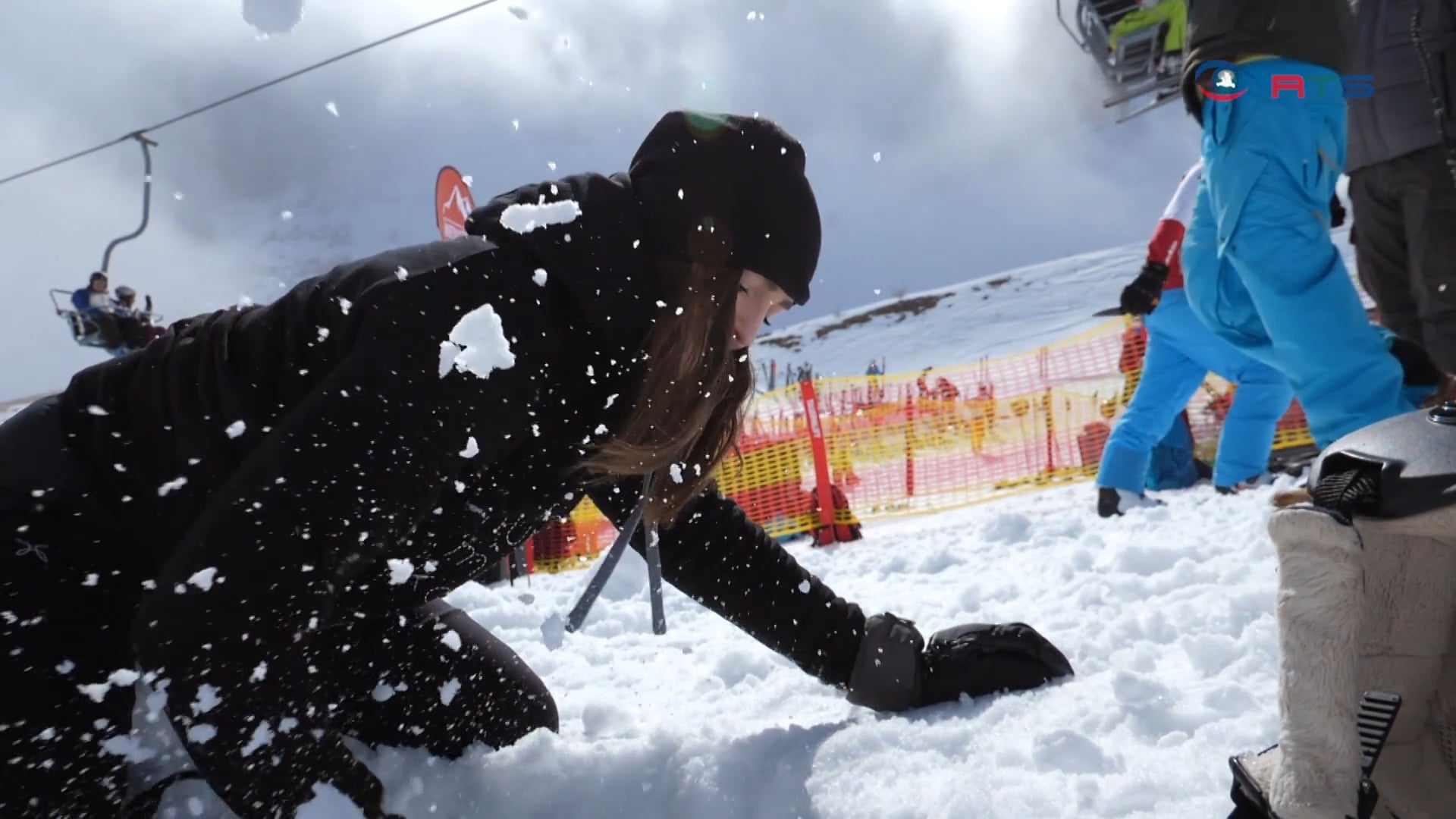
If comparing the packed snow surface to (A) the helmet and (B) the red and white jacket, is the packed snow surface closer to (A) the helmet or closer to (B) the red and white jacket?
(A) the helmet

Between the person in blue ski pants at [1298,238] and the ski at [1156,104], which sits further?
the ski at [1156,104]

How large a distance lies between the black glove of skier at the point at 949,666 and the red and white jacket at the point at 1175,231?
295cm

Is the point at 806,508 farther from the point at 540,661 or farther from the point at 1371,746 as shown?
the point at 1371,746

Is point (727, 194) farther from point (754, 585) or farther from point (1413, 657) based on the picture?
point (1413, 657)

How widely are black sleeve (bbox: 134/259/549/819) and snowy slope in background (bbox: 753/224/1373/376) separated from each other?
29736mm

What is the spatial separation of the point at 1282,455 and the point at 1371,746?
20.0ft

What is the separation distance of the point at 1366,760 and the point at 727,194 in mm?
1007

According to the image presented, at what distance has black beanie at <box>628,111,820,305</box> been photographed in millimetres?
1242

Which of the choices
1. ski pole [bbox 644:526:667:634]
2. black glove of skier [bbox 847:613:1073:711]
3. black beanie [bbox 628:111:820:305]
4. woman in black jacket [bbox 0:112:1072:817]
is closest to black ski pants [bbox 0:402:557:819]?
woman in black jacket [bbox 0:112:1072:817]

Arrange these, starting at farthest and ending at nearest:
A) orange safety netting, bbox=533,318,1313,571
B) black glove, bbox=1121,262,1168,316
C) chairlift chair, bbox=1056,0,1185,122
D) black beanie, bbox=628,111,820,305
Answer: chairlift chair, bbox=1056,0,1185,122 < orange safety netting, bbox=533,318,1313,571 < black glove, bbox=1121,262,1168,316 < black beanie, bbox=628,111,820,305

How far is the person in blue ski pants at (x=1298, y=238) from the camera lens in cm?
198

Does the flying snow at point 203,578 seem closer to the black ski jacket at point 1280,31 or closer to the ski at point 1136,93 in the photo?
the black ski jacket at point 1280,31

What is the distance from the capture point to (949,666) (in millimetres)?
1596

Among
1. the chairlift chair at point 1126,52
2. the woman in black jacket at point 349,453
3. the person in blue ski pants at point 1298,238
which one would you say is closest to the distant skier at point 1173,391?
the person in blue ski pants at point 1298,238
